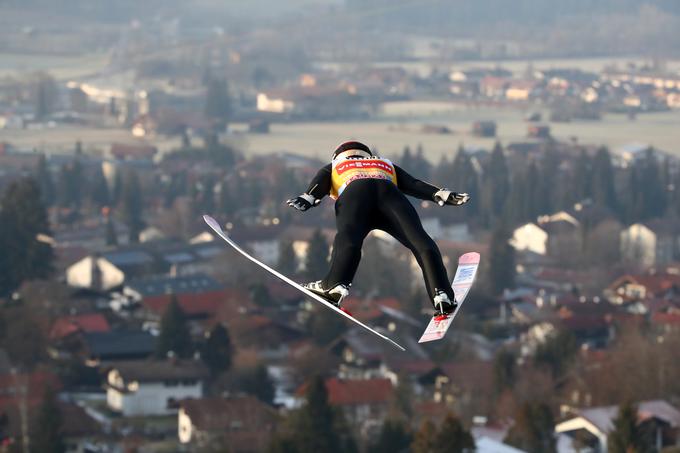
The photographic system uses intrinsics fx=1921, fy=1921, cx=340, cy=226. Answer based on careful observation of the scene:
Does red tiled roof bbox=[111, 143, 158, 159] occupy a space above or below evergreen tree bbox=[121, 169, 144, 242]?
below

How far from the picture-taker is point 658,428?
19875 mm

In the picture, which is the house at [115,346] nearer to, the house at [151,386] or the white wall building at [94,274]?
the house at [151,386]

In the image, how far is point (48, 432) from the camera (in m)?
19.2

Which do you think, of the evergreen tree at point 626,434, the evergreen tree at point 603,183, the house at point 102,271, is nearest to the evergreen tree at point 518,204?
the evergreen tree at point 603,183

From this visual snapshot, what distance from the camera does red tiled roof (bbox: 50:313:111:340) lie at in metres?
26.0

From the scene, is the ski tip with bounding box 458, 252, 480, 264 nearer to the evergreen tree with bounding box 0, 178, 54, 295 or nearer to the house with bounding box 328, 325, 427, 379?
the house with bounding box 328, 325, 427, 379

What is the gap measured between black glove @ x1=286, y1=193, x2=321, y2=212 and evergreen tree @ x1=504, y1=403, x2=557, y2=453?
44.2 feet

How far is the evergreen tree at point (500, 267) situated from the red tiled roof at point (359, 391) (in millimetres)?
10091

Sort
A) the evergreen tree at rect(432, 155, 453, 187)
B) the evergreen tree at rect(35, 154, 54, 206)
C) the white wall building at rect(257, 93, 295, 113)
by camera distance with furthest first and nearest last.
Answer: the white wall building at rect(257, 93, 295, 113)
the evergreen tree at rect(432, 155, 453, 187)
the evergreen tree at rect(35, 154, 54, 206)

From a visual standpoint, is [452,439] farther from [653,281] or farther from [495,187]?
[495,187]

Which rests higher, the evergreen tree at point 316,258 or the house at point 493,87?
the evergreen tree at point 316,258

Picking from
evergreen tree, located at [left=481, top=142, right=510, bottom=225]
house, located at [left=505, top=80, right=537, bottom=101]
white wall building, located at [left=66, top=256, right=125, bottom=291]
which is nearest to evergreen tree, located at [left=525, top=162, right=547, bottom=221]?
evergreen tree, located at [left=481, top=142, right=510, bottom=225]

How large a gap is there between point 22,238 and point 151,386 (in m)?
10.5

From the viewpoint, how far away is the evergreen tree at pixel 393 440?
1835 cm
